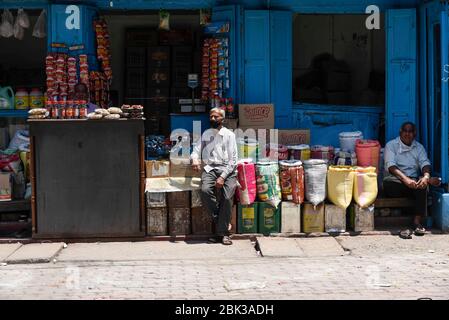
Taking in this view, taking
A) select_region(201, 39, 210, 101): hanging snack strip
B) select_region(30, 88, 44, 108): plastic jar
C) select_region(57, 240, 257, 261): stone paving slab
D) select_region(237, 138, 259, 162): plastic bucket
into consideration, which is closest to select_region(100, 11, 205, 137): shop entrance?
select_region(201, 39, 210, 101): hanging snack strip

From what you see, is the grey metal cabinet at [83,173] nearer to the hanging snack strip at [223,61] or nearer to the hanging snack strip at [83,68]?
the hanging snack strip at [83,68]

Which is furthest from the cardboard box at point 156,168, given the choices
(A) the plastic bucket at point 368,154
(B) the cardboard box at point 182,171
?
(A) the plastic bucket at point 368,154

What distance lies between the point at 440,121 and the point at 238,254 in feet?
10.8

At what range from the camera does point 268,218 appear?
7.81m

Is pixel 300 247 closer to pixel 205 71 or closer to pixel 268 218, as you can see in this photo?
pixel 268 218

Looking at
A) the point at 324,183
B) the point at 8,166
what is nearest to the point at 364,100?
the point at 324,183

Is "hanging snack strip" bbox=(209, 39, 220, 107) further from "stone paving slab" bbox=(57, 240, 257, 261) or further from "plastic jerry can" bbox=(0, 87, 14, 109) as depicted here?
"plastic jerry can" bbox=(0, 87, 14, 109)

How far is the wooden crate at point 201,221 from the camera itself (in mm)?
7758

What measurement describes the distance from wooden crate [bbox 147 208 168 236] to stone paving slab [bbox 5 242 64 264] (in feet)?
3.53

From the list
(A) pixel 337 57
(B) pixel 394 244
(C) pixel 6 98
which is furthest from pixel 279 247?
(A) pixel 337 57

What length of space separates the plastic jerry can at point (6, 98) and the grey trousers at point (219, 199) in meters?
3.35

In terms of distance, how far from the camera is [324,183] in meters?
7.83

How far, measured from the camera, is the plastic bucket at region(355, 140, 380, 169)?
823 centimetres
